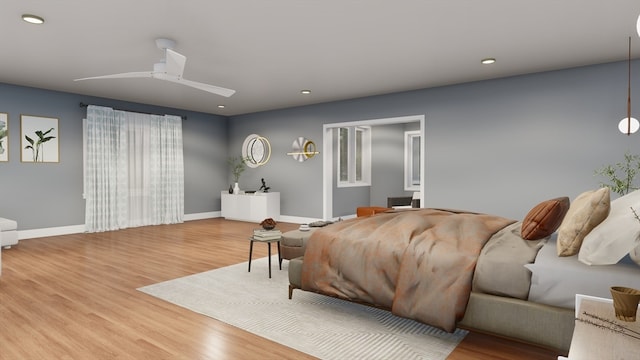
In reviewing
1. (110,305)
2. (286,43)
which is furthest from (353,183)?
(110,305)

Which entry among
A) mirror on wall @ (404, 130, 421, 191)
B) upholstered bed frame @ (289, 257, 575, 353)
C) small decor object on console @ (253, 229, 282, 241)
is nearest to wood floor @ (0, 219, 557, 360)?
upholstered bed frame @ (289, 257, 575, 353)

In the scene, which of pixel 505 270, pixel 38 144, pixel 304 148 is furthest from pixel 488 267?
pixel 38 144

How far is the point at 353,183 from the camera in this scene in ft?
28.9

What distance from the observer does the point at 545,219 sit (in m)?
2.54

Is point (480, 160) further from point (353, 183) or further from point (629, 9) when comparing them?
point (353, 183)

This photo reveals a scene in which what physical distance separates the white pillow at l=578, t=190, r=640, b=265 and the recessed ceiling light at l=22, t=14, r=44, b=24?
4.82 meters

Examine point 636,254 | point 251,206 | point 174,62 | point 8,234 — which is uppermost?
point 174,62

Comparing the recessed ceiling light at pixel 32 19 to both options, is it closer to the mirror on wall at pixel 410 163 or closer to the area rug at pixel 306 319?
the area rug at pixel 306 319

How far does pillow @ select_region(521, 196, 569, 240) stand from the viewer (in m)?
2.54

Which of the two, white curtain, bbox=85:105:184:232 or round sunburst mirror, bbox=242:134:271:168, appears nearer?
white curtain, bbox=85:105:184:232

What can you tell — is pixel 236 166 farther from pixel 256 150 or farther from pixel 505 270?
pixel 505 270

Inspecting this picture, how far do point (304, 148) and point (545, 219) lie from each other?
232 inches

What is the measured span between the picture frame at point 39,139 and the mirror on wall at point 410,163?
7549 mm

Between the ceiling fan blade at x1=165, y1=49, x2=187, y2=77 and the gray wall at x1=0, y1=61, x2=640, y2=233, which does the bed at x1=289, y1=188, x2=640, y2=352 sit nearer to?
the ceiling fan blade at x1=165, y1=49, x2=187, y2=77
